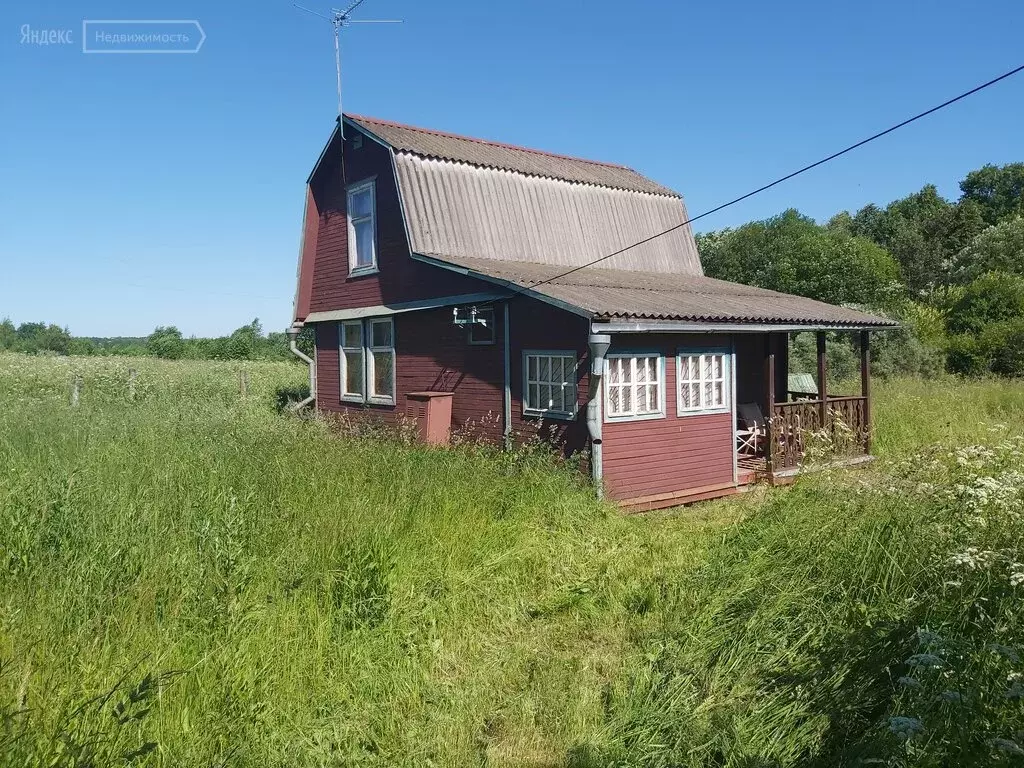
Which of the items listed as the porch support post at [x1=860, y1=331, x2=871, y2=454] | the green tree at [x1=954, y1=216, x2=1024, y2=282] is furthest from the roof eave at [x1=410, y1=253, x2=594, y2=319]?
→ the green tree at [x1=954, y1=216, x2=1024, y2=282]

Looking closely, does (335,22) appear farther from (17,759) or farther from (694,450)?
(17,759)

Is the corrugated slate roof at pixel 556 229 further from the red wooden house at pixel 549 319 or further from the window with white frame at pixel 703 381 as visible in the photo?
the window with white frame at pixel 703 381

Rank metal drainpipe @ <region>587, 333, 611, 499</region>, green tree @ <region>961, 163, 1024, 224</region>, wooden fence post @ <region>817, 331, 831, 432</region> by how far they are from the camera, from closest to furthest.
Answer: metal drainpipe @ <region>587, 333, 611, 499</region> < wooden fence post @ <region>817, 331, 831, 432</region> < green tree @ <region>961, 163, 1024, 224</region>

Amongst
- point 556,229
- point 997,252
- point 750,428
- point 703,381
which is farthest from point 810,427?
point 997,252

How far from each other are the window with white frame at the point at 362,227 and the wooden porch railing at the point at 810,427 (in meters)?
8.18

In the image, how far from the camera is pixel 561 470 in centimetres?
912

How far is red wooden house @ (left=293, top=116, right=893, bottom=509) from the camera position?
9.73 m

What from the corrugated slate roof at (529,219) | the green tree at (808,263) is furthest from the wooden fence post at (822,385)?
the green tree at (808,263)

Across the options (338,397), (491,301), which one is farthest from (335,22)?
(338,397)

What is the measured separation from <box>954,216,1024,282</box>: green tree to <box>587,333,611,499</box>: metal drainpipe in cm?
3440

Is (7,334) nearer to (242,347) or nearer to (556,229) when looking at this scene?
(242,347)

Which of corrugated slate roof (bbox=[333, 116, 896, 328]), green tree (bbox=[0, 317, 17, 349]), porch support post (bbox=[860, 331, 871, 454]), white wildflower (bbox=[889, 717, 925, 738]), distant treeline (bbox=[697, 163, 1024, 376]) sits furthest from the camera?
green tree (bbox=[0, 317, 17, 349])

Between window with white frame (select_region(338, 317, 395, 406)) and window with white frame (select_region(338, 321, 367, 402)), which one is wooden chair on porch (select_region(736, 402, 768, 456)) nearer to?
window with white frame (select_region(338, 317, 395, 406))

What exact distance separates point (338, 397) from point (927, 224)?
5103 cm
